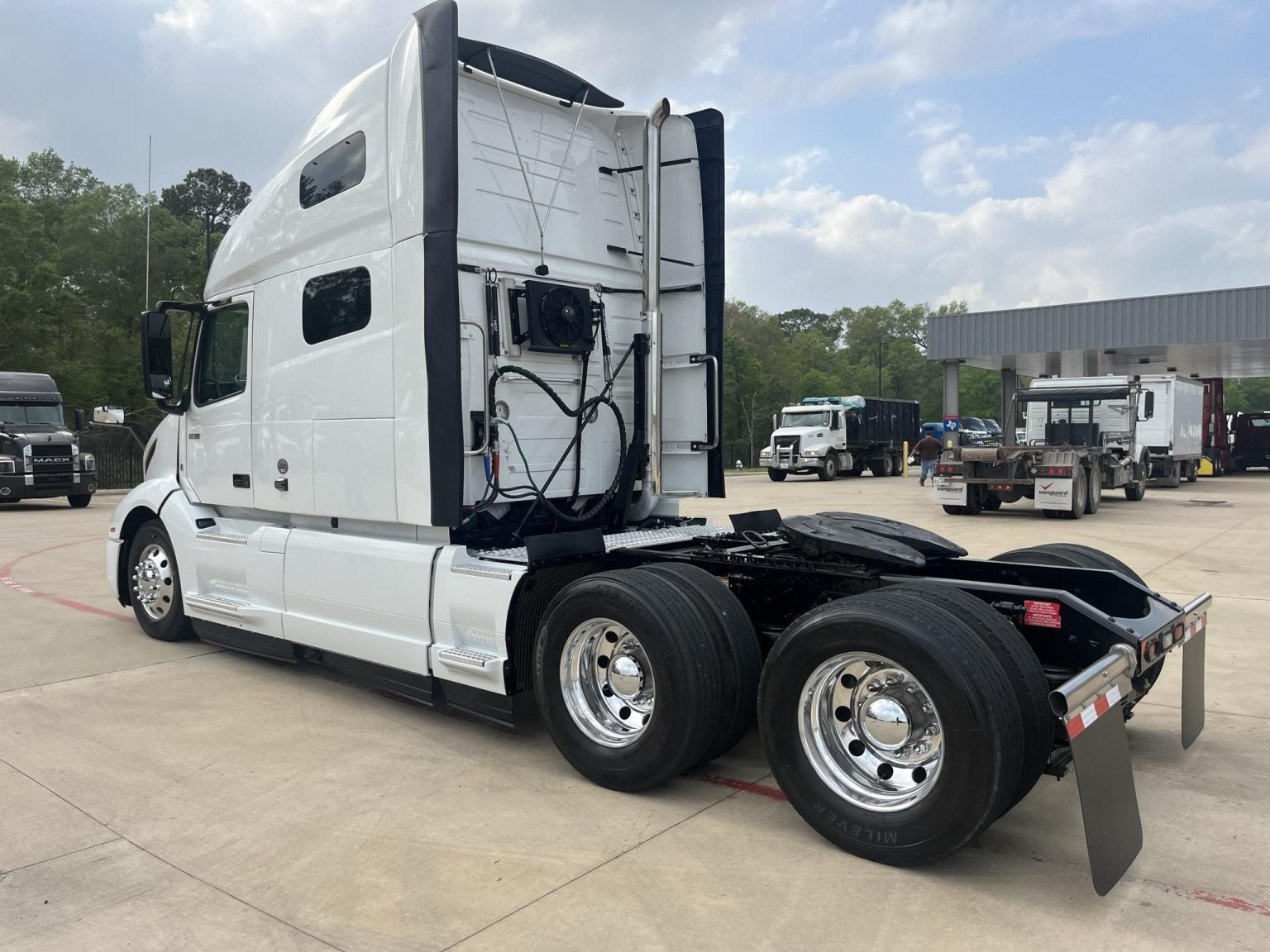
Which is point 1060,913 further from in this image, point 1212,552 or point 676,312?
point 1212,552

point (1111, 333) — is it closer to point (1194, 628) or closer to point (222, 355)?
point (1194, 628)

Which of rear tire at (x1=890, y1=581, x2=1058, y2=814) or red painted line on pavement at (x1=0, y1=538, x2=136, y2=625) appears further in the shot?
red painted line on pavement at (x1=0, y1=538, x2=136, y2=625)

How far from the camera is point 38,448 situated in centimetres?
1962

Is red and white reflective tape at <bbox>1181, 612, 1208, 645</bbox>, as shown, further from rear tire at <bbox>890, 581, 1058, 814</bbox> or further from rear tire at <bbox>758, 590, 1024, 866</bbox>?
rear tire at <bbox>758, 590, 1024, 866</bbox>

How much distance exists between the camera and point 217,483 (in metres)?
6.52

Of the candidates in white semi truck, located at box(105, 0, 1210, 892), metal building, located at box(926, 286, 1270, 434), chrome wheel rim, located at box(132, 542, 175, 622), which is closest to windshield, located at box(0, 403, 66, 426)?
chrome wheel rim, located at box(132, 542, 175, 622)

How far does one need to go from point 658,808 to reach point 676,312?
305 centimetres

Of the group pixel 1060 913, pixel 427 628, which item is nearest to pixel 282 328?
pixel 427 628

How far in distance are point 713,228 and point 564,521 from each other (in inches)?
79.3

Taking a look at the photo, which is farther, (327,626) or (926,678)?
(327,626)

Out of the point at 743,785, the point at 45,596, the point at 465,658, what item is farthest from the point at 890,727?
the point at 45,596

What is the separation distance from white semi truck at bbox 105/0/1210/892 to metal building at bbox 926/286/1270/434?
2334cm

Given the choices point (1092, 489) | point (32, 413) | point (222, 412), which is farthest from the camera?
point (32, 413)

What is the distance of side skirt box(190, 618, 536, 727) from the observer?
15.3 feet
